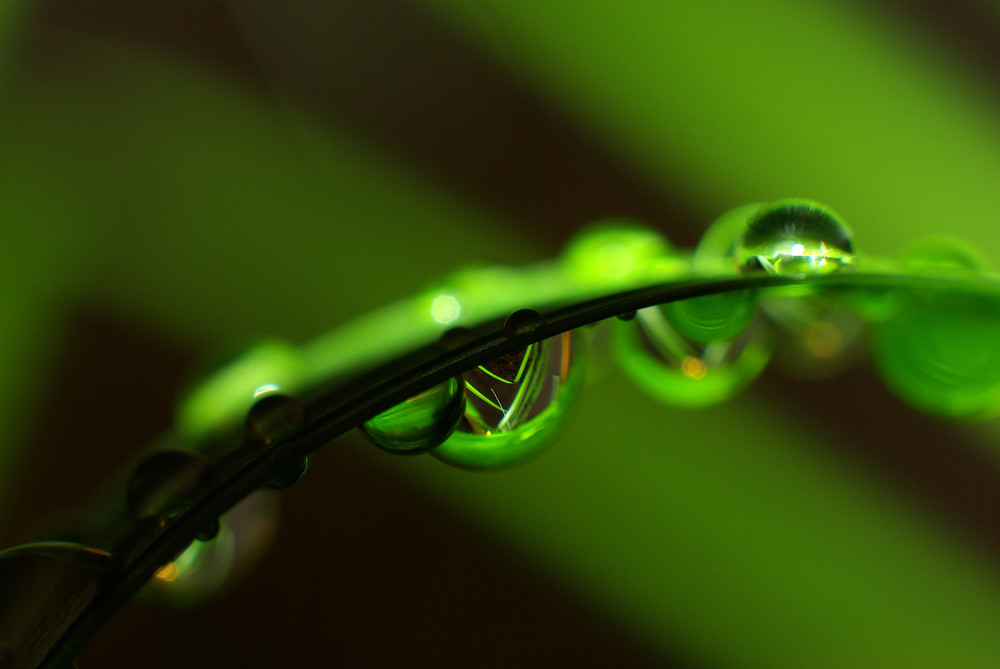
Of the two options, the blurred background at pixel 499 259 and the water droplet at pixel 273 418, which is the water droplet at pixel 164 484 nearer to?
the water droplet at pixel 273 418

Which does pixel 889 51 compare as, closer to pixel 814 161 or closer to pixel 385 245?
pixel 814 161

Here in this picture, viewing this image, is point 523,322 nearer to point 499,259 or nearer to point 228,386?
point 228,386

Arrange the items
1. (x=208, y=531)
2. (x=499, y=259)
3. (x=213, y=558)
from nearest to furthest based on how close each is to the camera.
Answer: (x=208, y=531), (x=213, y=558), (x=499, y=259)

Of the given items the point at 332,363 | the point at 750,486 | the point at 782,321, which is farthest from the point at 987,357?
the point at 750,486

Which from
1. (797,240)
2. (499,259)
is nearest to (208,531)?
(797,240)

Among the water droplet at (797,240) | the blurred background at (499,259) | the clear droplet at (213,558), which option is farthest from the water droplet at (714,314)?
the blurred background at (499,259)

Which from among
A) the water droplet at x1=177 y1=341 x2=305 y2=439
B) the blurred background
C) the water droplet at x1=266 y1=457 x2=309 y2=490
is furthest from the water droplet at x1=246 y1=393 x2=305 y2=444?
the blurred background
